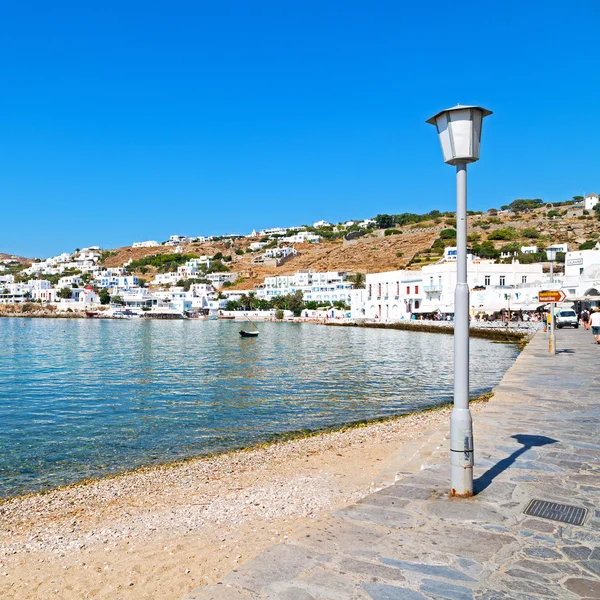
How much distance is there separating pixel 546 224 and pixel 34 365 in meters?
123

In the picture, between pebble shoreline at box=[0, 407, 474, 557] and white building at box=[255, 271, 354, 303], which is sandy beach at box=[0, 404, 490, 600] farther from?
white building at box=[255, 271, 354, 303]

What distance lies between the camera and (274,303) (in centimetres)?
12162

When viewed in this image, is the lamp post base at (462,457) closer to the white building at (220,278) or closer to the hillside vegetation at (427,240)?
the hillside vegetation at (427,240)

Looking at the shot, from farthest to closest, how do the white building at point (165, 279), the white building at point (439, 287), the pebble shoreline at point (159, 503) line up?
the white building at point (165, 279)
the white building at point (439, 287)
the pebble shoreline at point (159, 503)

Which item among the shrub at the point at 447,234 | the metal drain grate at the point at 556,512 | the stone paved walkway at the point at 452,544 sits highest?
the shrub at the point at 447,234

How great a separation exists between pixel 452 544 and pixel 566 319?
42135 millimetres

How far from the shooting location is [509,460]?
650 cm

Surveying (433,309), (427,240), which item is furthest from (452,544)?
(427,240)

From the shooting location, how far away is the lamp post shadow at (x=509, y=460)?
18.6 ft

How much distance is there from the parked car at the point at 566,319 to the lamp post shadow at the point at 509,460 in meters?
38.1

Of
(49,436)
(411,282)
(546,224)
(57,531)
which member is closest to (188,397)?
(49,436)

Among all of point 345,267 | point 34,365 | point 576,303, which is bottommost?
point 34,365

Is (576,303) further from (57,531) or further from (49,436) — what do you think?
(57,531)

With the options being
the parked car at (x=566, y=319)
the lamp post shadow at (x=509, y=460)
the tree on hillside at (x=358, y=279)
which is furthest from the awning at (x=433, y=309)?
the lamp post shadow at (x=509, y=460)
